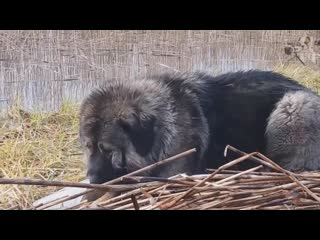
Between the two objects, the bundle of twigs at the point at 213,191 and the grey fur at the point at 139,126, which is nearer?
the bundle of twigs at the point at 213,191

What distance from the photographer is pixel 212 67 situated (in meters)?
3.00

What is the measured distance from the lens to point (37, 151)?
2850 millimetres

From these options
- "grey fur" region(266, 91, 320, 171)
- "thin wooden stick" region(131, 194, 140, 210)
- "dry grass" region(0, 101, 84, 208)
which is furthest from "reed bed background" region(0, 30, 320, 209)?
"thin wooden stick" region(131, 194, 140, 210)

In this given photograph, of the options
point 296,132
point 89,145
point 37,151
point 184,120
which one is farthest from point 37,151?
point 296,132

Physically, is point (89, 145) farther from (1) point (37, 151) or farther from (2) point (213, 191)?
(2) point (213, 191)

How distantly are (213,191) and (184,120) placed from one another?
0.42m

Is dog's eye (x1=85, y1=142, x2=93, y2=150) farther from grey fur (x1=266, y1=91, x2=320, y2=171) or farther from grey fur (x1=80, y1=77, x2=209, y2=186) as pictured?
grey fur (x1=266, y1=91, x2=320, y2=171)

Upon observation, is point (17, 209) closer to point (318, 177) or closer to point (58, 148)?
point (58, 148)

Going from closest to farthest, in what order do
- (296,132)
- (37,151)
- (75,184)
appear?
(75,184) < (37,151) < (296,132)

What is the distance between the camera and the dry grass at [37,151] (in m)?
2.81

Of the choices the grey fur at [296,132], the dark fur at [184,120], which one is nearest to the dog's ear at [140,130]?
the dark fur at [184,120]

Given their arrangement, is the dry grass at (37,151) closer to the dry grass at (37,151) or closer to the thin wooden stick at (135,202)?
the dry grass at (37,151)
